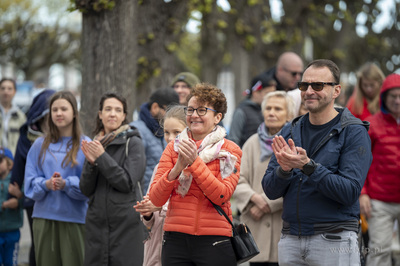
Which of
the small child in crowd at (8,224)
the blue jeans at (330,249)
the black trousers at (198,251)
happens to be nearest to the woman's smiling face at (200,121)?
the black trousers at (198,251)

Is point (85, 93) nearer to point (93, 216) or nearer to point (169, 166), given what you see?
point (93, 216)

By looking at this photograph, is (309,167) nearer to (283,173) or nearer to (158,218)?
(283,173)

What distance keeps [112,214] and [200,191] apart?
1531 mm

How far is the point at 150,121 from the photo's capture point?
6770 millimetres

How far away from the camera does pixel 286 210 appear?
4.61 meters

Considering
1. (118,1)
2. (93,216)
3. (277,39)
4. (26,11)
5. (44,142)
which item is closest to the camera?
(93,216)

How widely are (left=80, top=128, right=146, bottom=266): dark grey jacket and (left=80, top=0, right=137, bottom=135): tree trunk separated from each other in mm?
1975

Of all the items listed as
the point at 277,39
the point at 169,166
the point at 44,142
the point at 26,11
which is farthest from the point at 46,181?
the point at 26,11

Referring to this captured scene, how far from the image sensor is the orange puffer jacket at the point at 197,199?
14.2 feet

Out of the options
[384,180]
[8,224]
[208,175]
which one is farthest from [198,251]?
[8,224]

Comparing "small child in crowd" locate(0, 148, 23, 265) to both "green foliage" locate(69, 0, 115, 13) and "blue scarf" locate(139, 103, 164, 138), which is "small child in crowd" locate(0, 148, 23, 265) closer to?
"blue scarf" locate(139, 103, 164, 138)

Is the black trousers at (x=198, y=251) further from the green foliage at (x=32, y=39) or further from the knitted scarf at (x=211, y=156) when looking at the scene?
the green foliage at (x=32, y=39)

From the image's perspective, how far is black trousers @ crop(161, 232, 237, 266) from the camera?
14.4 feet

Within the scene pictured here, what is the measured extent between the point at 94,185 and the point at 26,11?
32.4 metres
